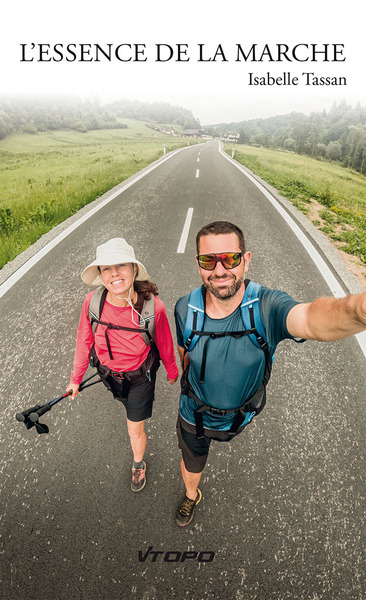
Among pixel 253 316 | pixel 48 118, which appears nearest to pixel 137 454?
pixel 253 316

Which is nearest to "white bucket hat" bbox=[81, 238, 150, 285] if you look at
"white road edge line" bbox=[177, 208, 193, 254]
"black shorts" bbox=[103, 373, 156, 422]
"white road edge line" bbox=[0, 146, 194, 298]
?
"black shorts" bbox=[103, 373, 156, 422]

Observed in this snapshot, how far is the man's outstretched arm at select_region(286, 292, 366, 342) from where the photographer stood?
124 cm

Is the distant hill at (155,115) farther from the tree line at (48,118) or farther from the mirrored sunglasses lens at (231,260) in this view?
the mirrored sunglasses lens at (231,260)

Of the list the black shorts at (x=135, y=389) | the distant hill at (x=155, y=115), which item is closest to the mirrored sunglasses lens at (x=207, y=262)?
the black shorts at (x=135, y=389)

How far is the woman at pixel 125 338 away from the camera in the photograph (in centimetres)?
211

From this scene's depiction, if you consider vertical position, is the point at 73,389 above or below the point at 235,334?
below

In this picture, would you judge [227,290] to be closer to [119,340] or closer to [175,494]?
[119,340]

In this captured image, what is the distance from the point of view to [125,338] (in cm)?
217

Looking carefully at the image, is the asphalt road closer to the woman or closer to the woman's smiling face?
the woman

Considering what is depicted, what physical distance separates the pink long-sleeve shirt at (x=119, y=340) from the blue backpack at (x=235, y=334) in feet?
1.51

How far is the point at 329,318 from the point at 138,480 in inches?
78.1

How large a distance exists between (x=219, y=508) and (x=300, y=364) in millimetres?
1809

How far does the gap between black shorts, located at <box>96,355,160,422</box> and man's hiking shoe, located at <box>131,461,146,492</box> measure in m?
0.43

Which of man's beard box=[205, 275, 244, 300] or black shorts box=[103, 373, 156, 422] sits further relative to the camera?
black shorts box=[103, 373, 156, 422]
